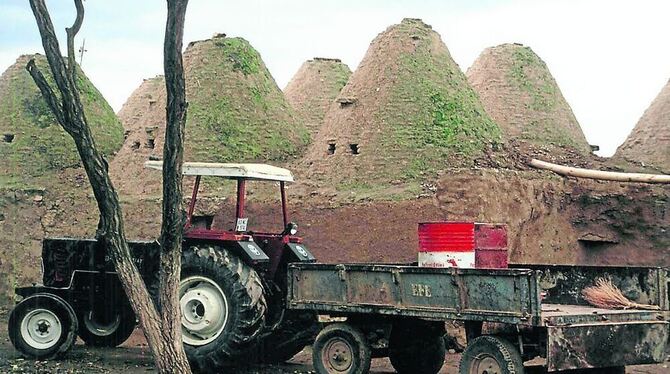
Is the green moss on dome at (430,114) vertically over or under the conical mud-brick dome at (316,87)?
under

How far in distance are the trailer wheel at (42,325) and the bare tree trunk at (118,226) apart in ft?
9.59

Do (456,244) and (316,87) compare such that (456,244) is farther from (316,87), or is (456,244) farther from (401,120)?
(316,87)

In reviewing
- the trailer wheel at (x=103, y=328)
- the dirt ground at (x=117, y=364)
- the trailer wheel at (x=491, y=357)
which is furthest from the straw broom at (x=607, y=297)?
the trailer wheel at (x=103, y=328)

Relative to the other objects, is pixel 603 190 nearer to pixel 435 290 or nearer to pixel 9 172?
pixel 435 290

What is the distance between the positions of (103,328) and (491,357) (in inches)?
259

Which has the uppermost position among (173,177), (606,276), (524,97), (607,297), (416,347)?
(524,97)

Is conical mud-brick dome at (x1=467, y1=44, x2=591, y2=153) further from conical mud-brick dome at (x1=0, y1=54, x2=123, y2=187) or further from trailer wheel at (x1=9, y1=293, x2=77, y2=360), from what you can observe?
trailer wheel at (x1=9, y1=293, x2=77, y2=360)

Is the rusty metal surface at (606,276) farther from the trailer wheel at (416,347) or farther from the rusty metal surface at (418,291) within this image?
the trailer wheel at (416,347)

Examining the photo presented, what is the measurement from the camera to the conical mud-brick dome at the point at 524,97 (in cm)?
2355

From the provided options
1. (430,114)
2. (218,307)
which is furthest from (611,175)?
(218,307)

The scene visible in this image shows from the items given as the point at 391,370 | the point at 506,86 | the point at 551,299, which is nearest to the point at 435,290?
the point at 551,299

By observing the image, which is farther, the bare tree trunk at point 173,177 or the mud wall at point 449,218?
the mud wall at point 449,218

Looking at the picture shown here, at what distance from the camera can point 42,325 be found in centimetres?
1098

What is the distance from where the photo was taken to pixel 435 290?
8.64m
